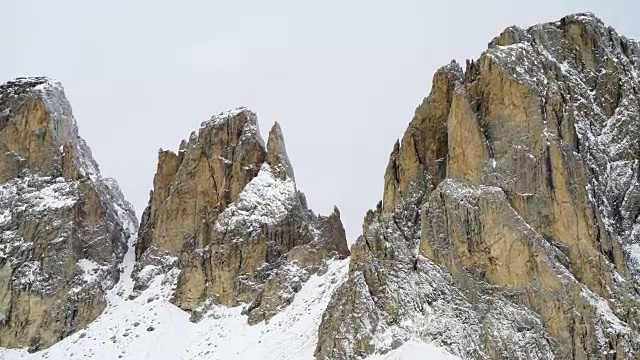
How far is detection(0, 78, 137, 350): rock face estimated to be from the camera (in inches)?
2697

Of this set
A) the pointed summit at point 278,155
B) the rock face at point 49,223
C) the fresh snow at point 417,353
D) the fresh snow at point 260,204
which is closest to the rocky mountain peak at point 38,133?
the rock face at point 49,223

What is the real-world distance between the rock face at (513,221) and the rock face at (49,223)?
91.2ft

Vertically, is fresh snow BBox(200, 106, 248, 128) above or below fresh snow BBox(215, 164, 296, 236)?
above

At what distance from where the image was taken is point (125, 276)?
243 feet

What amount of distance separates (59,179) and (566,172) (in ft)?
162

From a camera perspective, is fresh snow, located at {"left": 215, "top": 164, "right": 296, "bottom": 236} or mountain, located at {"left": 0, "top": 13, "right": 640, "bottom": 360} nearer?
mountain, located at {"left": 0, "top": 13, "right": 640, "bottom": 360}

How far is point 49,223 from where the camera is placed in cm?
7300

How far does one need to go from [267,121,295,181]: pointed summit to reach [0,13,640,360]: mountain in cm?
21

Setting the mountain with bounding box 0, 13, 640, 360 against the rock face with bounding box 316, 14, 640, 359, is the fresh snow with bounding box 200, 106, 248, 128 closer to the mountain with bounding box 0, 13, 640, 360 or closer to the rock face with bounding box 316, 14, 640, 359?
the mountain with bounding box 0, 13, 640, 360

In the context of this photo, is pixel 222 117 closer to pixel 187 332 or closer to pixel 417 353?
pixel 187 332

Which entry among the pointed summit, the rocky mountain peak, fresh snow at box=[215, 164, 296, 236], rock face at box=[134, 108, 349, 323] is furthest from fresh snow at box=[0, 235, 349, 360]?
the rocky mountain peak

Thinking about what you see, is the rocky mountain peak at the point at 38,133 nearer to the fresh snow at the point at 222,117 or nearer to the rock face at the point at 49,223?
the rock face at the point at 49,223

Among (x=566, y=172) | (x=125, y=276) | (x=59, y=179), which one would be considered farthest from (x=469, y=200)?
(x=59, y=179)

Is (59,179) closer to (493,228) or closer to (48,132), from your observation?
(48,132)
